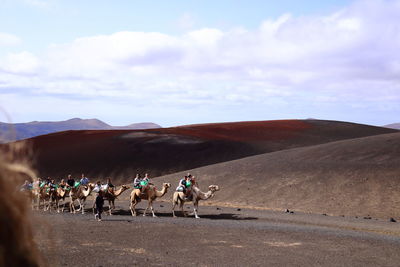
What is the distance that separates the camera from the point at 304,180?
41.0 meters

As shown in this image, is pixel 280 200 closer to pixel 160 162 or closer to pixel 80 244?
pixel 80 244

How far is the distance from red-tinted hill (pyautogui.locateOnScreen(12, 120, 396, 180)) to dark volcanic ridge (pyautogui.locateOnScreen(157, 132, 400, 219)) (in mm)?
16197

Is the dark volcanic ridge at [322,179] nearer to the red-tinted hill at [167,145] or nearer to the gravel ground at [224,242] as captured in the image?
the gravel ground at [224,242]

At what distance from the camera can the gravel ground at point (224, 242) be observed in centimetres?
1595

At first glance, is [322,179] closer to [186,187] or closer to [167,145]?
[186,187]

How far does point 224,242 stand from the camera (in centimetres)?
1969

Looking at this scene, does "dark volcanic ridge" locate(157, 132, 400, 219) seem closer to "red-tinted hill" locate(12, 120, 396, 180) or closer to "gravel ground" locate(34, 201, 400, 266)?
"gravel ground" locate(34, 201, 400, 266)

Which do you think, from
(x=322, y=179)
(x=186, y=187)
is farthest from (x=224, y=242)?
(x=322, y=179)

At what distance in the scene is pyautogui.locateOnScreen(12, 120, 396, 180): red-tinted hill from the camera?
225 ft

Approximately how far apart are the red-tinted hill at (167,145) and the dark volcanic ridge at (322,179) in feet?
53.1

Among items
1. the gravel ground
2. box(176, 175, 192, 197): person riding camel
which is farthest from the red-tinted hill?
the gravel ground

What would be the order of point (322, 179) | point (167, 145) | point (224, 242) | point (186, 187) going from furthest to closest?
point (167, 145) < point (322, 179) < point (186, 187) < point (224, 242)

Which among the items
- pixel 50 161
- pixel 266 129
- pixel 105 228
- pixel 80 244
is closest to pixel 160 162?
pixel 50 161

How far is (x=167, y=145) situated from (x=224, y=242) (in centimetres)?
5722
